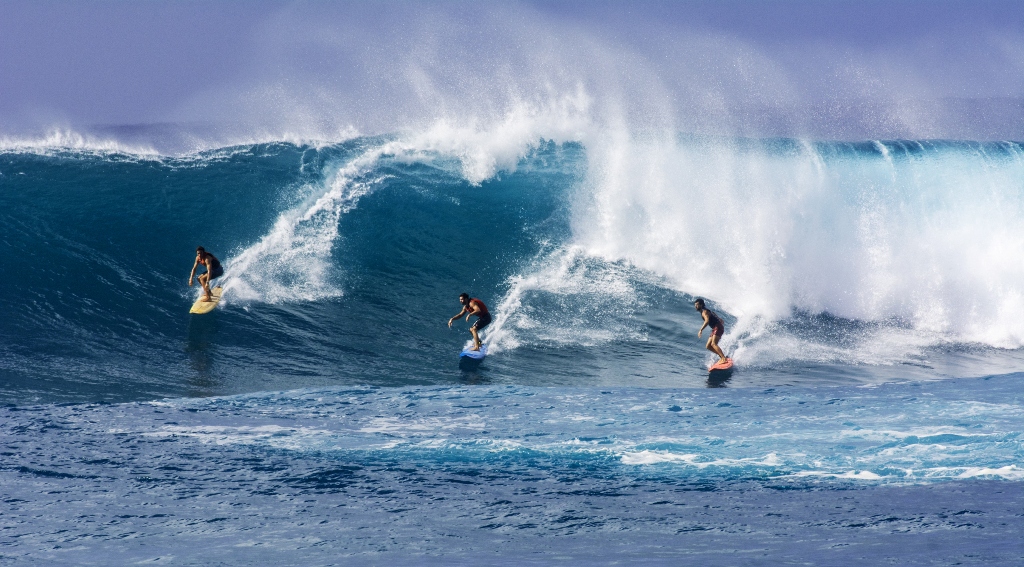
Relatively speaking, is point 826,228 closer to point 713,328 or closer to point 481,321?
point 713,328

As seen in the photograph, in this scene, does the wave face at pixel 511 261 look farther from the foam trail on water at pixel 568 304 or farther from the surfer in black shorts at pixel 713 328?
the surfer in black shorts at pixel 713 328

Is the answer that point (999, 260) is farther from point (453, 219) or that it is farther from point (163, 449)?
point (163, 449)

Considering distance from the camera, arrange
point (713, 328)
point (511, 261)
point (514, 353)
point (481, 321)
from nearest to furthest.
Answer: point (514, 353) → point (713, 328) → point (481, 321) → point (511, 261)

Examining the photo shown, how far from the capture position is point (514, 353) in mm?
12758

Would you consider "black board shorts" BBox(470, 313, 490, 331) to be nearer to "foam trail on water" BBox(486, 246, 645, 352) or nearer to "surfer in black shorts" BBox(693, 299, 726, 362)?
"foam trail on water" BBox(486, 246, 645, 352)

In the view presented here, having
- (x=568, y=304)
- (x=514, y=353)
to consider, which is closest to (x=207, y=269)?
(x=514, y=353)

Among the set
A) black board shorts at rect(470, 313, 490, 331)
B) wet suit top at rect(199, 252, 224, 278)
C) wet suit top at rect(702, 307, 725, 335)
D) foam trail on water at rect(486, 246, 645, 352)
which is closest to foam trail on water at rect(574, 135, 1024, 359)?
foam trail on water at rect(486, 246, 645, 352)

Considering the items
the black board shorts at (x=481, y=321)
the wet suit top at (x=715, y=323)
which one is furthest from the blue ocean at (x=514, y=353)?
the wet suit top at (x=715, y=323)

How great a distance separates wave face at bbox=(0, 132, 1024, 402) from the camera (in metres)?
12.3

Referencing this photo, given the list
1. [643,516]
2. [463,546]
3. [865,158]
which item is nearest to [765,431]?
[643,516]

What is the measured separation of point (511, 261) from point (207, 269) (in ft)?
18.6

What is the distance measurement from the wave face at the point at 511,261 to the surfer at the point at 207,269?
0.39 m

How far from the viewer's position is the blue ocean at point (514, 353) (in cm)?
664

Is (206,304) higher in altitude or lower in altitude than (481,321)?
higher
